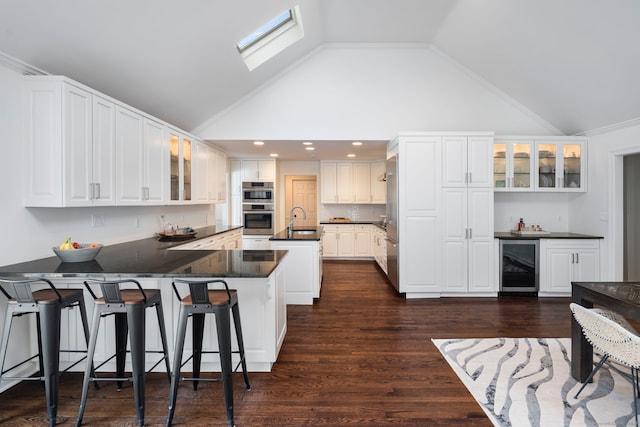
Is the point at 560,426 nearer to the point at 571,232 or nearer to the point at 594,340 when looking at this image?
the point at 594,340

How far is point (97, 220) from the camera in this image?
321 cm

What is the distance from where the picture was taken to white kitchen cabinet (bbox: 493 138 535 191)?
15.5 feet

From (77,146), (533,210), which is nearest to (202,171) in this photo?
(77,146)

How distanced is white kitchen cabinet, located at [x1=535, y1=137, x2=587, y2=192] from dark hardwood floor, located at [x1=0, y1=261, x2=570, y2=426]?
2033mm

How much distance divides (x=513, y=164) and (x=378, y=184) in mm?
3221

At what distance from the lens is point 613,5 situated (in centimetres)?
282

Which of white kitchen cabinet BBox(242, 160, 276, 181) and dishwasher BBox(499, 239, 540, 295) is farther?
white kitchen cabinet BBox(242, 160, 276, 181)

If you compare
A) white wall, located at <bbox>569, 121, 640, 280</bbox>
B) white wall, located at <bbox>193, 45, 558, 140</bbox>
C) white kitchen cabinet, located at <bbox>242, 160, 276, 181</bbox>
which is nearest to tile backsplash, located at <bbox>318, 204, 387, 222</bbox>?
white kitchen cabinet, located at <bbox>242, 160, 276, 181</bbox>

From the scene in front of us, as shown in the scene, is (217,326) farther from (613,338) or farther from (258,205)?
(258,205)

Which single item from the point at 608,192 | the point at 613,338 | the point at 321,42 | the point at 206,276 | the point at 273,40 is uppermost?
the point at 321,42

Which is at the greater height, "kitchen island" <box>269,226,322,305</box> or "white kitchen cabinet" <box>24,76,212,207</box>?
"white kitchen cabinet" <box>24,76,212,207</box>

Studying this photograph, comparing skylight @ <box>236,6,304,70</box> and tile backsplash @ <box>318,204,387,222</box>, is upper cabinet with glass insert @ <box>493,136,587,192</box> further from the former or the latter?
tile backsplash @ <box>318,204,387,222</box>

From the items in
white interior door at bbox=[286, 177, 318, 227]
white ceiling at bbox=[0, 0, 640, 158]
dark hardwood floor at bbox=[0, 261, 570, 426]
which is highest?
white ceiling at bbox=[0, 0, 640, 158]

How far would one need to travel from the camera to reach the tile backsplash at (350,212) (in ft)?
26.2
